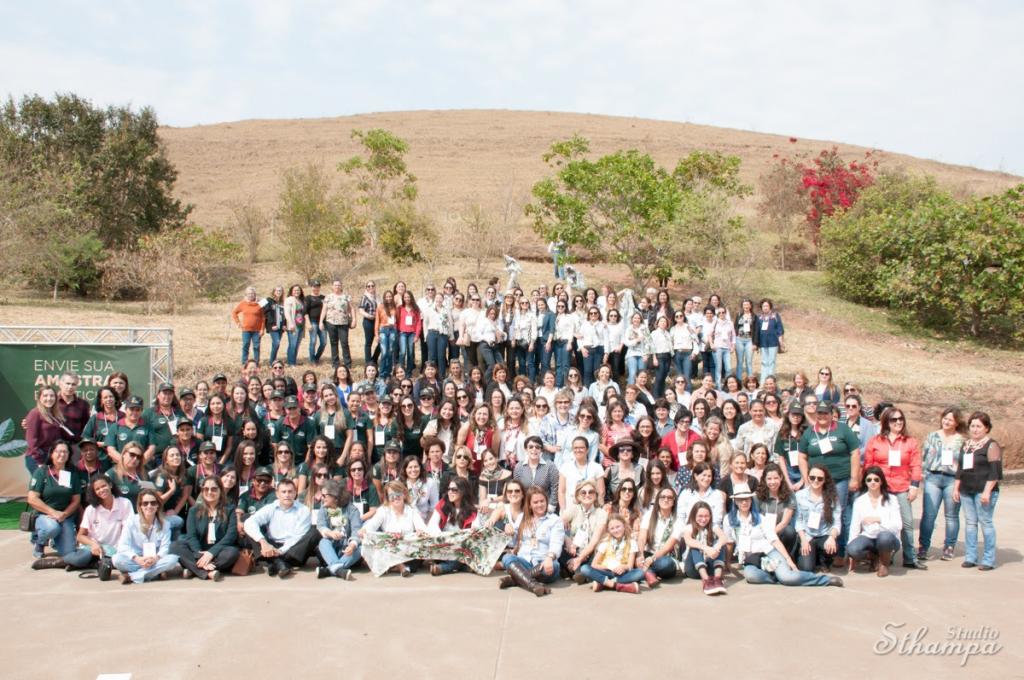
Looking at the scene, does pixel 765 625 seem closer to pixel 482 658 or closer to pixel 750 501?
pixel 750 501

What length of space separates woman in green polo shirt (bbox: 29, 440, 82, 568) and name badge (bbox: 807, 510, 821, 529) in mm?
6662

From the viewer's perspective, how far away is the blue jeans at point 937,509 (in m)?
8.14

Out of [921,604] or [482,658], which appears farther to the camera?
[921,604]

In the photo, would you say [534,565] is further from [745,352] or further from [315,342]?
[315,342]

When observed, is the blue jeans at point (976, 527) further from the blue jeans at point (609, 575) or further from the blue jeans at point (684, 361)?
the blue jeans at point (684, 361)

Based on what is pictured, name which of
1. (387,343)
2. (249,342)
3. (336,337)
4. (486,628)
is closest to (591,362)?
(387,343)

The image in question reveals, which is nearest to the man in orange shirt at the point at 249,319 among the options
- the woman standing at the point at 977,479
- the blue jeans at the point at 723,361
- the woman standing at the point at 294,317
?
the woman standing at the point at 294,317

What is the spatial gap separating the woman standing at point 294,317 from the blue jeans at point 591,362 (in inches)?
184

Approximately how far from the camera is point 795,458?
8.45 m

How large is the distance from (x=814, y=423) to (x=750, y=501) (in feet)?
4.48

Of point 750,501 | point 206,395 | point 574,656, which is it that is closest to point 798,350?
point 750,501

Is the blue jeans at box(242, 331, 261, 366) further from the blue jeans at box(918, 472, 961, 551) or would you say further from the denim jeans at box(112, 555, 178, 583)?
the blue jeans at box(918, 472, 961, 551)

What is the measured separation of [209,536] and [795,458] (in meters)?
5.48

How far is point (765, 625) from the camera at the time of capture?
247 inches
